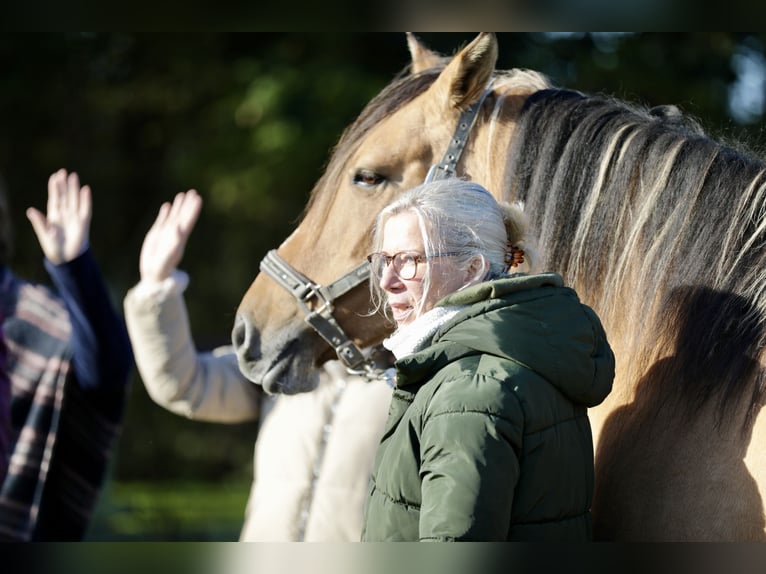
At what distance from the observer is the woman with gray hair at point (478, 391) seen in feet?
4.76

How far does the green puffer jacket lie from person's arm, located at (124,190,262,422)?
197 centimetres

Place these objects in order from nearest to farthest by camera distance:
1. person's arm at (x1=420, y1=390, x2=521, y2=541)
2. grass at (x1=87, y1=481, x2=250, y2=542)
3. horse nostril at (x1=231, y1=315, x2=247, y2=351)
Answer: person's arm at (x1=420, y1=390, x2=521, y2=541) → horse nostril at (x1=231, y1=315, x2=247, y2=351) → grass at (x1=87, y1=481, x2=250, y2=542)

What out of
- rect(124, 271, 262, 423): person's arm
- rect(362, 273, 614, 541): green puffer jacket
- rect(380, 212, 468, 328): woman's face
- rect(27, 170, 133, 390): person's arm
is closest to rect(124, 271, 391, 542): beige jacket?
rect(124, 271, 262, 423): person's arm

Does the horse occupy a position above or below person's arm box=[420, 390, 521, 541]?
above

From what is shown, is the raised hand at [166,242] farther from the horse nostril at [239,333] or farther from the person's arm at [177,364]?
the horse nostril at [239,333]

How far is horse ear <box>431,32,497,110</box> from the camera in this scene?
2.50 m

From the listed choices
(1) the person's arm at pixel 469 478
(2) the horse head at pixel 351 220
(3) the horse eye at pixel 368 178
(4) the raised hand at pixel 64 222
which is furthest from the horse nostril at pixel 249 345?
(1) the person's arm at pixel 469 478

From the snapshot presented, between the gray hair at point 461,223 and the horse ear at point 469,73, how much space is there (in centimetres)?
78

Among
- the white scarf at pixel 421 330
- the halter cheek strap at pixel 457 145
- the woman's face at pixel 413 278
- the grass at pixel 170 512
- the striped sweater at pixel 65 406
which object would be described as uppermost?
the halter cheek strap at pixel 457 145

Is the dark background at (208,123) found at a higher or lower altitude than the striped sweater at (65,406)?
higher

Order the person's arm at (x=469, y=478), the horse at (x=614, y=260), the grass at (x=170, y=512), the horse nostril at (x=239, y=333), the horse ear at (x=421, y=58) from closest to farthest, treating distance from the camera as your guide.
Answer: the person's arm at (x=469, y=478) < the horse at (x=614, y=260) < the horse nostril at (x=239, y=333) < the horse ear at (x=421, y=58) < the grass at (x=170, y=512)

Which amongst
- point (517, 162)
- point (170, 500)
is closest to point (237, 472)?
point (170, 500)

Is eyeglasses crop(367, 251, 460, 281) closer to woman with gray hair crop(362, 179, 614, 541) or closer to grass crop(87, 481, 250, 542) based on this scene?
woman with gray hair crop(362, 179, 614, 541)

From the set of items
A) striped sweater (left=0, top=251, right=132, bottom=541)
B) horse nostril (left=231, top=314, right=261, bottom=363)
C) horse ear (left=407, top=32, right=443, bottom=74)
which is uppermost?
horse ear (left=407, top=32, right=443, bottom=74)
